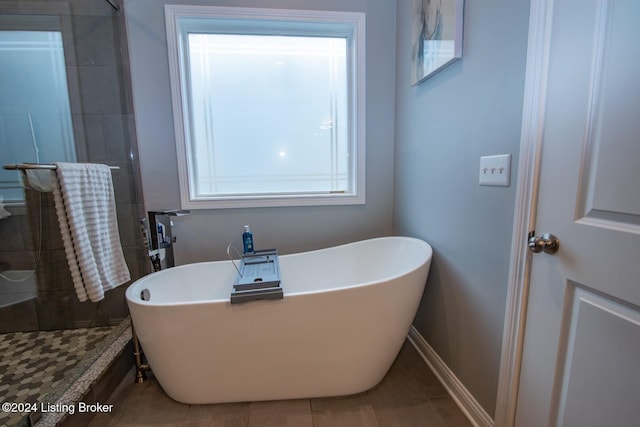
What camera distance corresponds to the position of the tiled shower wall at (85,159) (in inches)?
65.4

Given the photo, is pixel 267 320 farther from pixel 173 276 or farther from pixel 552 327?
pixel 552 327

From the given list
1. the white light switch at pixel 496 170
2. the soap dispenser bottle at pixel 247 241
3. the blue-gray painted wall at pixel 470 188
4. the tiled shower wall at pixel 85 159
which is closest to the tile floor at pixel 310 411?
the blue-gray painted wall at pixel 470 188

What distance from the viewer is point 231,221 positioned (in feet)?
6.38

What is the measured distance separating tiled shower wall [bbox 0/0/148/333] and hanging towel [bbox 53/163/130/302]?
0.86ft

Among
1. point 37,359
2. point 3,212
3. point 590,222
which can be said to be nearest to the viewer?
point 590,222

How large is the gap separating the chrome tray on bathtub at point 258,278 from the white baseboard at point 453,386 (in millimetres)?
957

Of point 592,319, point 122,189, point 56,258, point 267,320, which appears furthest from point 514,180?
point 56,258

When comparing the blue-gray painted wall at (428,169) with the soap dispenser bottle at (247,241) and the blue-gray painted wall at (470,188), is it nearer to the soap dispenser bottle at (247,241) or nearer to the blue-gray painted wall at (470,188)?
the blue-gray painted wall at (470,188)

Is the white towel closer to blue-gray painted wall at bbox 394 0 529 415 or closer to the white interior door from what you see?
blue-gray painted wall at bbox 394 0 529 415

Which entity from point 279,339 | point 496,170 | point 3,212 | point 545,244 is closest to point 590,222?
point 545,244

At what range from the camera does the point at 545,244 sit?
828mm

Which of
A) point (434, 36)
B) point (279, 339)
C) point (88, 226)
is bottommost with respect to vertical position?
point (279, 339)

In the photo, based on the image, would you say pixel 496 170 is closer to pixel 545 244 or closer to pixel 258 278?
pixel 545 244

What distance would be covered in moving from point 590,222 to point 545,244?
132mm
